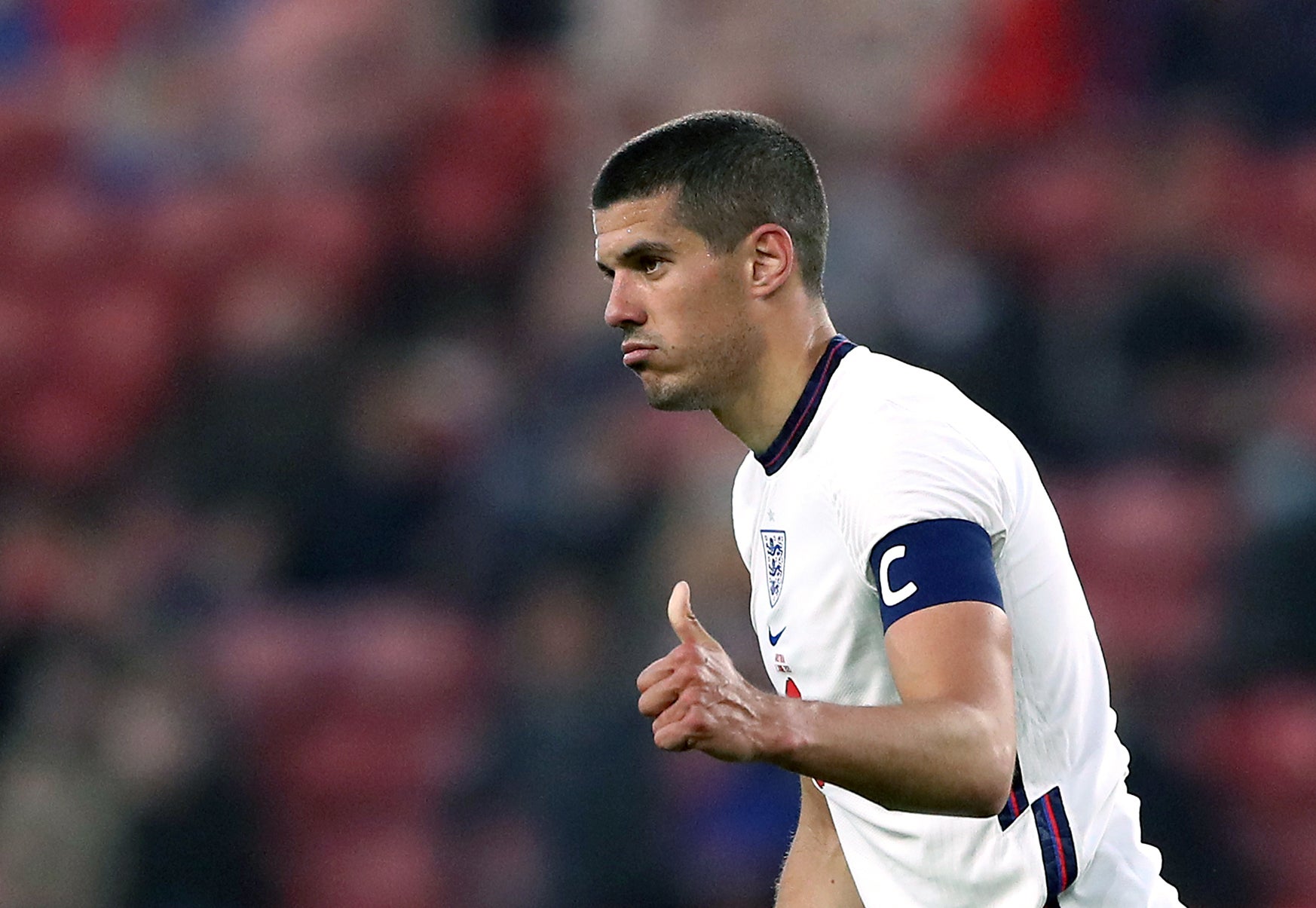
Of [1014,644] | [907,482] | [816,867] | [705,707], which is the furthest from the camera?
[816,867]

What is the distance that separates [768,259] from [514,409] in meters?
3.41

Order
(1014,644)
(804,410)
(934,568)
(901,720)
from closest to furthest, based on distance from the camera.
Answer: (901,720) < (934,568) < (1014,644) < (804,410)

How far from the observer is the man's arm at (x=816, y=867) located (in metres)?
3.00

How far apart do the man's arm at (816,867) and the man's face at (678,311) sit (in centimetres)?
82

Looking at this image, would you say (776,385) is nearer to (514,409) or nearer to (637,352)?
(637,352)

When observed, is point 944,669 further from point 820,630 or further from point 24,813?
point 24,813

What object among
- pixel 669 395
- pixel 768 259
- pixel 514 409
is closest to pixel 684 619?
pixel 669 395

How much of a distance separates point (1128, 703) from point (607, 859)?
1.81 meters

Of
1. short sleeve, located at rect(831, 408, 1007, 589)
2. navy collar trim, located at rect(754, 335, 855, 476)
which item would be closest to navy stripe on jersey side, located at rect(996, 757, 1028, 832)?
short sleeve, located at rect(831, 408, 1007, 589)

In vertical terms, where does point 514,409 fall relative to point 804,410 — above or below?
above

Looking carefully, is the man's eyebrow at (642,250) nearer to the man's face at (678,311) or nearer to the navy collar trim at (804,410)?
the man's face at (678,311)

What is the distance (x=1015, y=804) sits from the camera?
2.52m

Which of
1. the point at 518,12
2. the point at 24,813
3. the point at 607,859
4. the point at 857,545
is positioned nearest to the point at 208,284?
the point at 518,12

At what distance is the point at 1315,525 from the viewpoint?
5.59 meters
